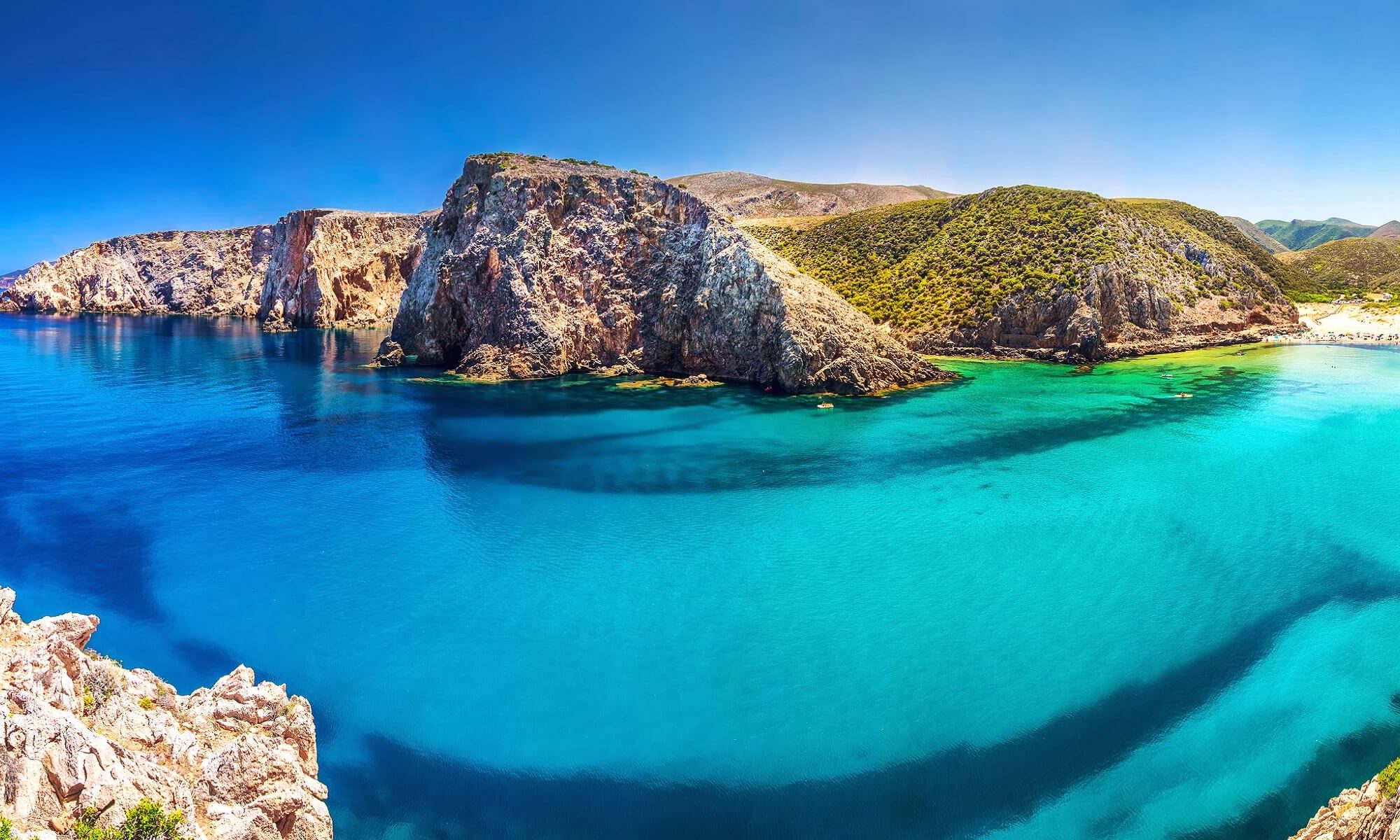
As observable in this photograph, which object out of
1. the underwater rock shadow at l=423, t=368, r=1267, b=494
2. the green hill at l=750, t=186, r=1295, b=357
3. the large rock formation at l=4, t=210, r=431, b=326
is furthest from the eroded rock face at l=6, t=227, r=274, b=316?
the underwater rock shadow at l=423, t=368, r=1267, b=494

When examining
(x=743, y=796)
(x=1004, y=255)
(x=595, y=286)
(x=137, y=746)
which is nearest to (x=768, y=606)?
(x=743, y=796)

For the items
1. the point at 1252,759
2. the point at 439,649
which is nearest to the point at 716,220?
the point at 439,649

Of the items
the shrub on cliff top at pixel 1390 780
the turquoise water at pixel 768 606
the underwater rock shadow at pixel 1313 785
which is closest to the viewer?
the shrub on cliff top at pixel 1390 780

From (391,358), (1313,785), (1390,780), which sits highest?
(391,358)

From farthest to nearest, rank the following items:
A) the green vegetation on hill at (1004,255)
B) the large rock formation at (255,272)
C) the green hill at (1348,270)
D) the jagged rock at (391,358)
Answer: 1. the large rock formation at (255,272)
2. the green hill at (1348,270)
3. the green vegetation on hill at (1004,255)
4. the jagged rock at (391,358)

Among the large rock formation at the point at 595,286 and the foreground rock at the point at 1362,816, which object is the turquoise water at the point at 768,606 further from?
the large rock formation at the point at 595,286

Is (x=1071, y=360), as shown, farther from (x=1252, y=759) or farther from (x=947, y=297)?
(x=1252, y=759)

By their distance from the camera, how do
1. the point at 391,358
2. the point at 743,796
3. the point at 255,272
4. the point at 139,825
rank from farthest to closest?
the point at 255,272 → the point at 391,358 → the point at 743,796 → the point at 139,825

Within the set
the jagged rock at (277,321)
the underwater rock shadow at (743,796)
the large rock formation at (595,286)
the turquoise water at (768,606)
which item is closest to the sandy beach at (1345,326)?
the turquoise water at (768,606)

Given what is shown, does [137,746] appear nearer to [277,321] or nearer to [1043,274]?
[1043,274]
